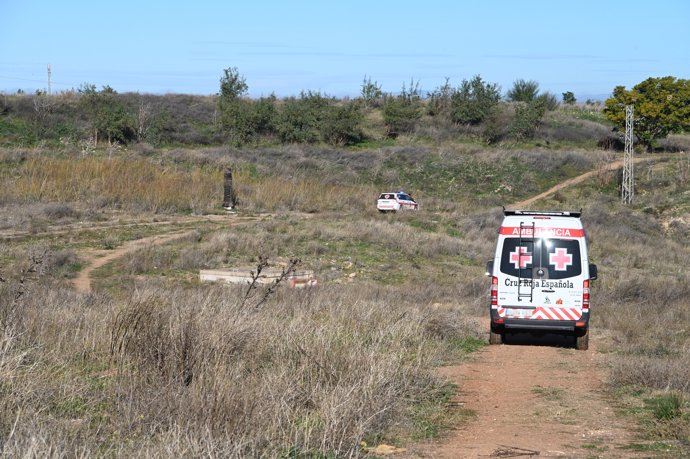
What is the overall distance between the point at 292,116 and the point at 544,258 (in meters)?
55.9

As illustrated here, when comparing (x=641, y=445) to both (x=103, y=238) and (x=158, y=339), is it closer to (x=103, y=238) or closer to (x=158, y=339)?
(x=158, y=339)

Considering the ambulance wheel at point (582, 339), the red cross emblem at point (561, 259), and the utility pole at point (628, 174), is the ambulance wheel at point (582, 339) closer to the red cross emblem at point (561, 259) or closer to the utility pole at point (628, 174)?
A: the red cross emblem at point (561, 259)

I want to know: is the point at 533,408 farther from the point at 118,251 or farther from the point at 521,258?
the point at 118,251

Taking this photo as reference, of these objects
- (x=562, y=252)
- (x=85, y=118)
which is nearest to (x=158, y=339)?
(x=562, y=252)

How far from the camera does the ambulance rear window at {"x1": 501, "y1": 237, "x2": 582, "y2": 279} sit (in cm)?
1422

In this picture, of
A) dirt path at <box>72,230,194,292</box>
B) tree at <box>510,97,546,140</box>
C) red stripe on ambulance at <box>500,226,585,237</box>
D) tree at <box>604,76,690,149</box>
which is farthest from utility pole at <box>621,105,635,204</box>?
red stripe on ambulance at <box>500,226,585,237</box>

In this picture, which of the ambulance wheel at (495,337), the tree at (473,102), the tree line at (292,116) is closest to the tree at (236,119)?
the tree line at (292,116)

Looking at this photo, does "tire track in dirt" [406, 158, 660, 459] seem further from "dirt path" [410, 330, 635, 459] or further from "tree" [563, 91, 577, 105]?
"tree" [563, 91, 577, 105]

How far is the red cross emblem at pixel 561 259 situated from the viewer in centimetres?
1423

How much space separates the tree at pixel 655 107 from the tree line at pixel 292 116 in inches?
3.0

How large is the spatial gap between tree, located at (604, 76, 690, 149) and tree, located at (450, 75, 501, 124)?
43.4ft

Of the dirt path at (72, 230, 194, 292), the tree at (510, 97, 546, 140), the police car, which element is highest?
the tree at (510, 97, 546, 140)

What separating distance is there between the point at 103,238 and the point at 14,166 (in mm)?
16081

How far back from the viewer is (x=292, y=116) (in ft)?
226
